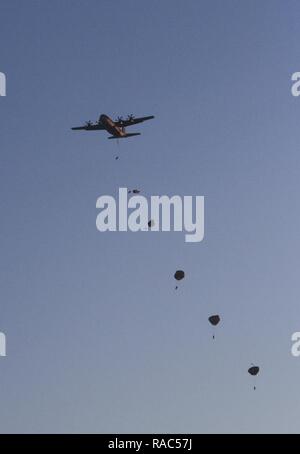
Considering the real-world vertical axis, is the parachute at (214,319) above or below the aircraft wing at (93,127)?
below

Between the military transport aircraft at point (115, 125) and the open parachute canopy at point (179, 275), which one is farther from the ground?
the military transport aircraft at point (115, 125)

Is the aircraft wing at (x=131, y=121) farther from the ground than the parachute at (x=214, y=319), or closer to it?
farther from the ground

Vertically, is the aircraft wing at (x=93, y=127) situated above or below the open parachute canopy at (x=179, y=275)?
above

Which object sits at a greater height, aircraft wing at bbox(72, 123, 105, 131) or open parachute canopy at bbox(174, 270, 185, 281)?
aircraft wing at bbox(72, 123, 105, 131)

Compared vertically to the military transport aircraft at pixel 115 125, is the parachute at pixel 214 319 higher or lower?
lower

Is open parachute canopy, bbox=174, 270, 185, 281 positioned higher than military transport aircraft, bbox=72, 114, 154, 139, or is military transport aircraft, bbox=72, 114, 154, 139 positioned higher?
military transport aircraft, bbox=72, 114, 154, 139

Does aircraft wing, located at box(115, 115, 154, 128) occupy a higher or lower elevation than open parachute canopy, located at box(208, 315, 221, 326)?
higher

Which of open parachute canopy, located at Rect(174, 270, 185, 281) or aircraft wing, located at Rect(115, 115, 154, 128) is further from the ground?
aircraft wing, located at Rect(115, 115, 154, 128)
